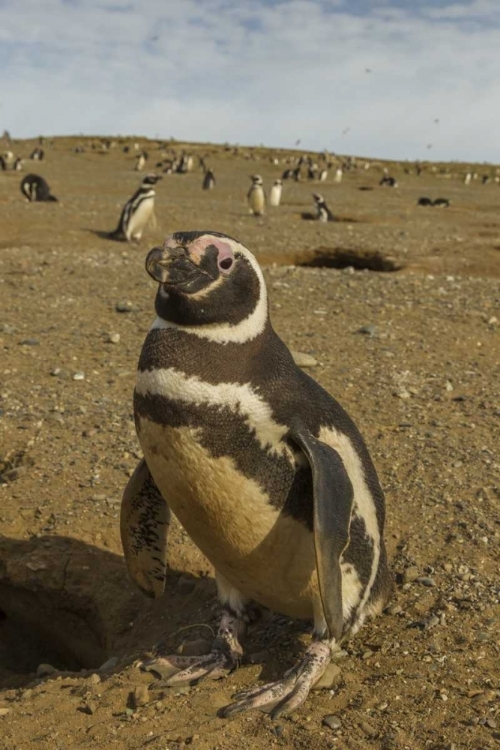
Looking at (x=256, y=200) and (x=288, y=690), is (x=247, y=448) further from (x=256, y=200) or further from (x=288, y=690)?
(x=256, y=200)

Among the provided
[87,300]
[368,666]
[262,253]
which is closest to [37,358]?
[87,300]

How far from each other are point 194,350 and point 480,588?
5.31ft

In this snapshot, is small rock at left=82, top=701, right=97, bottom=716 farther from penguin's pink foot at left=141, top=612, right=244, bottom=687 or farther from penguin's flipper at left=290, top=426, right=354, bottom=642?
penguin's flipper at left=290, top=426, right=354, bottom=642

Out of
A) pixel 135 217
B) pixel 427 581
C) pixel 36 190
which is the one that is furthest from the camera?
pixel 36 190

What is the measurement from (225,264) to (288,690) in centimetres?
140

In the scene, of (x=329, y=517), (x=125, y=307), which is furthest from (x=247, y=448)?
(x=125, y=307)

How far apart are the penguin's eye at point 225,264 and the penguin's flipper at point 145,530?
2.89 ft

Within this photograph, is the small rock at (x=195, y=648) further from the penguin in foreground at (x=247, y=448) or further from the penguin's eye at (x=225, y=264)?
the penguin's eye at (x=225, y=264)

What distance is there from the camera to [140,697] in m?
2.71

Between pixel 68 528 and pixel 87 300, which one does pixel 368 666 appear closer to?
pixel 68 528

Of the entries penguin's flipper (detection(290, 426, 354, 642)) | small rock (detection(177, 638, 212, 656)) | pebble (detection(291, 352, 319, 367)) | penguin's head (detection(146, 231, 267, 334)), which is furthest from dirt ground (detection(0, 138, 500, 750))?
penguin's head (detection(146, 231, 267, 334))

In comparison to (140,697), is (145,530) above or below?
above

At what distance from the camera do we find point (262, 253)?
10930 mm

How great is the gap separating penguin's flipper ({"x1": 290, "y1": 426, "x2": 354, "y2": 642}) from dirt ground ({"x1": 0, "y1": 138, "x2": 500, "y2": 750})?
390 millimetres
